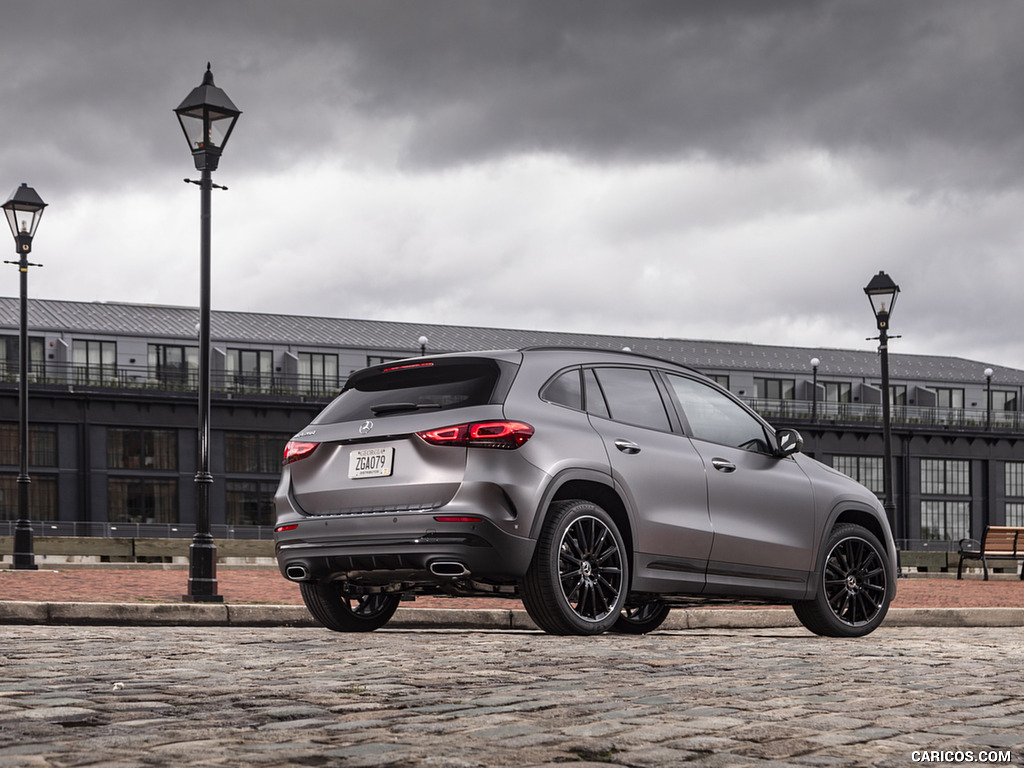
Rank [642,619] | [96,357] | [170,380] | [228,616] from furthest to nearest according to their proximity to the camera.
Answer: [96,357] → [170,380] → [228,616] → [642,619]

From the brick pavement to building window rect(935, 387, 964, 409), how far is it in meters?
48.9

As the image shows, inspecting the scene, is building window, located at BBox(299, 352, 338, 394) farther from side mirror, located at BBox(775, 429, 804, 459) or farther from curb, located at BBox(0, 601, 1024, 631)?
side mirror, located at BBox(775, 429, 804, 459)

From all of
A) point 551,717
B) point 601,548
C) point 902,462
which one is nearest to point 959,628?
point 601,548

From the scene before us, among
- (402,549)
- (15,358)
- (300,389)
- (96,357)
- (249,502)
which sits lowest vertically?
(249,502)

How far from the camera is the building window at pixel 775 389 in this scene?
2447 inches

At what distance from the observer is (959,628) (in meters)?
11.1

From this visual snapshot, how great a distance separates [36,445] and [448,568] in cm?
4230

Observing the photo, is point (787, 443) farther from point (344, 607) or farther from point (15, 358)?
point (15, 358)

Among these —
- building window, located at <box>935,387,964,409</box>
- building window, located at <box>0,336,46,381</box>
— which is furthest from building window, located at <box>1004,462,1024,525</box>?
building window, located at <box>0,336,46,381</box>

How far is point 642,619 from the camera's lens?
9305 mm

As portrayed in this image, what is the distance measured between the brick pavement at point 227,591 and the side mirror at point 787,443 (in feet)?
11.3

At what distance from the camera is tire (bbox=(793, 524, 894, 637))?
351 inches

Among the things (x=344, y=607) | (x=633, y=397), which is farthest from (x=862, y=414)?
(x=344, y=607)

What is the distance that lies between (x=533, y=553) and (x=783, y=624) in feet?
14.6
